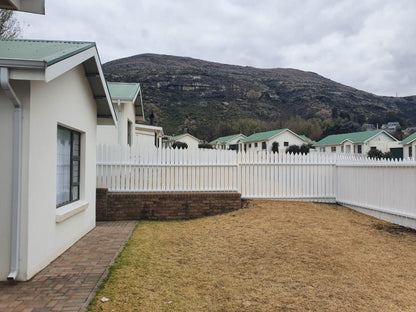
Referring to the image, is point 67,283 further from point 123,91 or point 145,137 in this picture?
point 145,137

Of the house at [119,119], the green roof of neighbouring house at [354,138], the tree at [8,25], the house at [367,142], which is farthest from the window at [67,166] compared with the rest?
the green roof of neighbouring house at [354,138]

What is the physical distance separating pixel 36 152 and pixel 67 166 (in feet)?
5.42

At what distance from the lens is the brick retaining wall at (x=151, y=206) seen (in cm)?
838

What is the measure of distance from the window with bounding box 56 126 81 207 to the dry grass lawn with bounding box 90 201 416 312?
1.60 metres

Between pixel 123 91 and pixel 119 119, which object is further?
pixel 123 91

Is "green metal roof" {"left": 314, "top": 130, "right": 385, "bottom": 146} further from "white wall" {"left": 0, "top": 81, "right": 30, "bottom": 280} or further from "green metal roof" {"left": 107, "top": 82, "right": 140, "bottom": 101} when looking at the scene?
"white wall" {"left": 0, "top": 81, "right": 30, "bottom": 280}

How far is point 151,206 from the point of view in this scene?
27.8 ft

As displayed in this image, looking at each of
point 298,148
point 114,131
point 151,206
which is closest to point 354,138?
point 298,148

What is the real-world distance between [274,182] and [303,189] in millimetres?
977

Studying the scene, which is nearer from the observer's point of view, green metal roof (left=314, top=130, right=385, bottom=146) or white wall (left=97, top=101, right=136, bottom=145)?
white wall (left=97, top=101, right=136, bottom=145)

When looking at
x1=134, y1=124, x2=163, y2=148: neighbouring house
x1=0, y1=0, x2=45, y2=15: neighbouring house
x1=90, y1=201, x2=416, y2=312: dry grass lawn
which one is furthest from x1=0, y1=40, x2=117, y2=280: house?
x1=134, y1=124, x2=163, y2=148: neighbouring house

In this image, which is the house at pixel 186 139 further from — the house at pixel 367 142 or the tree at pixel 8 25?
the tree at pixel 8 25

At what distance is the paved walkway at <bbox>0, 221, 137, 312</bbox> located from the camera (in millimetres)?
3494

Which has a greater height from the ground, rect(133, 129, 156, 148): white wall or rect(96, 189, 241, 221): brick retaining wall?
rect(133, 129, 156, 148): white wall
